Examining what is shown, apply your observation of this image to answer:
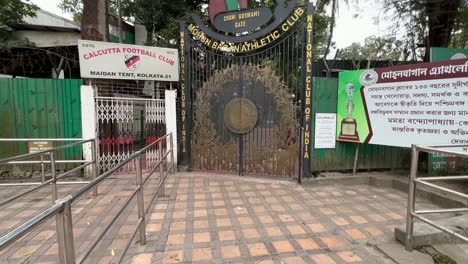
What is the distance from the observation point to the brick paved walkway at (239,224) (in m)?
2.77

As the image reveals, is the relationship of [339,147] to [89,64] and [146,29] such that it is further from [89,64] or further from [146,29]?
[146,29]

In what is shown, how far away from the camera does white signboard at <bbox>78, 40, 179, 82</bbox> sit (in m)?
5.51

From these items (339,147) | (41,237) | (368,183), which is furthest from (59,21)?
(368,183)

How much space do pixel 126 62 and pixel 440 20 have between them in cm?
688

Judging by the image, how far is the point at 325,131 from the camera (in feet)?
17.5

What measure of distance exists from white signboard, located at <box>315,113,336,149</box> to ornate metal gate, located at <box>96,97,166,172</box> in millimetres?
3369

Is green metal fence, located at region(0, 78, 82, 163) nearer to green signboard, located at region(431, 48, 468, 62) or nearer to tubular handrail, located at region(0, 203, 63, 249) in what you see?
tubular handrail, located at region(0, 203, 63, 249)

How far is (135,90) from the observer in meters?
6.95

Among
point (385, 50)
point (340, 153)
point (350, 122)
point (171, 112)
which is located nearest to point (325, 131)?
point (350, 122)

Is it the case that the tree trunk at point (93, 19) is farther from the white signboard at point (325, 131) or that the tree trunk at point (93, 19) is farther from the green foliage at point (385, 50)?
the green foliage at point (385, 50)

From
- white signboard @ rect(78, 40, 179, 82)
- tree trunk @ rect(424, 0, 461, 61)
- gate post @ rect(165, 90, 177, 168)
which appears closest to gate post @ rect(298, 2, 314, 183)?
gate post @ rect(165, 90, 177, 168)

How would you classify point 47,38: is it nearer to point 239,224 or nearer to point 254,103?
point 254,103

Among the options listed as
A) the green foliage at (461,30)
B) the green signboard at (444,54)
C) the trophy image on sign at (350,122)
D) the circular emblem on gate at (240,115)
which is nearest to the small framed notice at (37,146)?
the circular emblem on gate at (240,115)

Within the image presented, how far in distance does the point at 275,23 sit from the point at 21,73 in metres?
11.2
